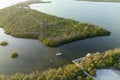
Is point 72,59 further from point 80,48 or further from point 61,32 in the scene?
point 61,32

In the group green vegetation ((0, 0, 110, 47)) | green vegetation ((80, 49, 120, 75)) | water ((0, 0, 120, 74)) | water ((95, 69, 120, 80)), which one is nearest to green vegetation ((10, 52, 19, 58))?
water ((0, 0, 120, 74))

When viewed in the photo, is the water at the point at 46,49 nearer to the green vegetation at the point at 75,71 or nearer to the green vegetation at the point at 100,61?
the green vegetation at the point at 75,71

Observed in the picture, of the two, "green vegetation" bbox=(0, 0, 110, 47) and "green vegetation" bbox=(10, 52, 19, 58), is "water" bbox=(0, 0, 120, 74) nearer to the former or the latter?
"green vegetation" bbox=(10, 52, 19, 58)

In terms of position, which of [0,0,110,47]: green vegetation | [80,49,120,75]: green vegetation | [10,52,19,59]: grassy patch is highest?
[80,49,120,75]: green vegetation

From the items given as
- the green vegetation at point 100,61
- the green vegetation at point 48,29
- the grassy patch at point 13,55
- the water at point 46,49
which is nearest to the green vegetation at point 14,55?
the grassy patch at point 13,55

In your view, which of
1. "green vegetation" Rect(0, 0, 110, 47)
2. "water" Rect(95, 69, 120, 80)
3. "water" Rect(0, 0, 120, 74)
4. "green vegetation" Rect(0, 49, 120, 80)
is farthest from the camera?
"green vegetation" Rect(0, 0, 110, 47)

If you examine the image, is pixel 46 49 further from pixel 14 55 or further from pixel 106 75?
pixel 106 75
